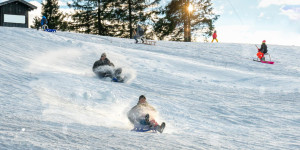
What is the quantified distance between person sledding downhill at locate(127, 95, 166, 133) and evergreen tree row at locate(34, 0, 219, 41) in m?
28.6

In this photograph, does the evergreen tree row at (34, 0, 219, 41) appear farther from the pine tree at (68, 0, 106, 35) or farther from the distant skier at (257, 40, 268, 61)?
the distant skier at (257, 40, 268, 61)

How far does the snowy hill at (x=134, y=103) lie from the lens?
14.3 feet

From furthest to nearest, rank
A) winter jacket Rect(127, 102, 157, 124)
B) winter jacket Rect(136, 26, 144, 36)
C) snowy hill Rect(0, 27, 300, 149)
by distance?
winter jacket Rect(136, 26, 144, 36) < winter jacket Rect(127, 102, 157, 124) < snowy hill Rect(0, 27, 300, 149)

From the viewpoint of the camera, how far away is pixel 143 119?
5.57 metres

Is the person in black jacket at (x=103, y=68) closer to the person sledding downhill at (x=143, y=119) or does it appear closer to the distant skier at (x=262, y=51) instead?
the person sledding downhill at (x=143, y=119)

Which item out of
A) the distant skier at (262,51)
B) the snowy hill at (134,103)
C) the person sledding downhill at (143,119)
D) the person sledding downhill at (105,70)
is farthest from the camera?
the distant skier at (262,51)

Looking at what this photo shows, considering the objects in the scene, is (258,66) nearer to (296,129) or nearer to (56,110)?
(296,129)

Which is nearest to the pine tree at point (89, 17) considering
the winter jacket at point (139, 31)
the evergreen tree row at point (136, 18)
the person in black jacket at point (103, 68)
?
the evergreen tree row at point (136, 18)

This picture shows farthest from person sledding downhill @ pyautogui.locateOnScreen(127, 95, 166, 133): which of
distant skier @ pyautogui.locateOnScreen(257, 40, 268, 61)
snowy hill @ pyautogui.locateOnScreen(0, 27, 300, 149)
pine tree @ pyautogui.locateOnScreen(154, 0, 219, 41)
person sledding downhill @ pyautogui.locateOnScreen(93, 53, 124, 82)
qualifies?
pine tree @ pyautogui.locateOnScreen(154, 0, 219, 41)

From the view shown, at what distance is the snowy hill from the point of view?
4363 millimetres

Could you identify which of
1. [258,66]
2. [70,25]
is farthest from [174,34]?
[258,66]

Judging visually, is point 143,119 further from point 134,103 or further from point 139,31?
point 139,31

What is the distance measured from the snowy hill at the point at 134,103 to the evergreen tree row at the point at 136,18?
19.4 metres

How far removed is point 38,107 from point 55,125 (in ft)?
4.61
